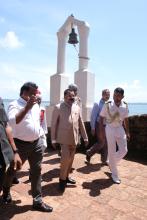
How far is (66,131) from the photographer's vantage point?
5.43m

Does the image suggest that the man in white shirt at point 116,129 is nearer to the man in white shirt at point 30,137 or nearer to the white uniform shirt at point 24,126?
the man in white shirt at point 30,137

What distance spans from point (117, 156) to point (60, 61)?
494 cm

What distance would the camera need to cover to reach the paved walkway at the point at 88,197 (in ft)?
14.5

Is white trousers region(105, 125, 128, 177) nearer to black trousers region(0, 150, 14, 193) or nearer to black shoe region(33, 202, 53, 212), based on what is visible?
black shoe region(33, 202, 53, 212)

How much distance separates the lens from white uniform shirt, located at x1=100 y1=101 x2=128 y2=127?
19.9 feet

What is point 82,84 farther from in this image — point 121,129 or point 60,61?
point 121,129

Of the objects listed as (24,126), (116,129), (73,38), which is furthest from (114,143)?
(73,38)

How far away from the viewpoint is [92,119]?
299 inches

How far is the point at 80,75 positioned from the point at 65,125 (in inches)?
169

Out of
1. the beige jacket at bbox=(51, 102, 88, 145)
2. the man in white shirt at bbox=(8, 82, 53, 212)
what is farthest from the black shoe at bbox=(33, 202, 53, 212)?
the beige jacket at bbox=(51, 102, 88, 145)

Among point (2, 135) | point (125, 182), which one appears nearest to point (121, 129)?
point (125, 182)

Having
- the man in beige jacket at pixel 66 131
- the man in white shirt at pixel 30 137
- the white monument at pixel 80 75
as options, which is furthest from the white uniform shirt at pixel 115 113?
the white monument at pixel 80 75

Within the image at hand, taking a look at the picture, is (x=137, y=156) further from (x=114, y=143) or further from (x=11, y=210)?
(x=11, y=210)

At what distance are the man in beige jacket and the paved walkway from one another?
0.42 metres
